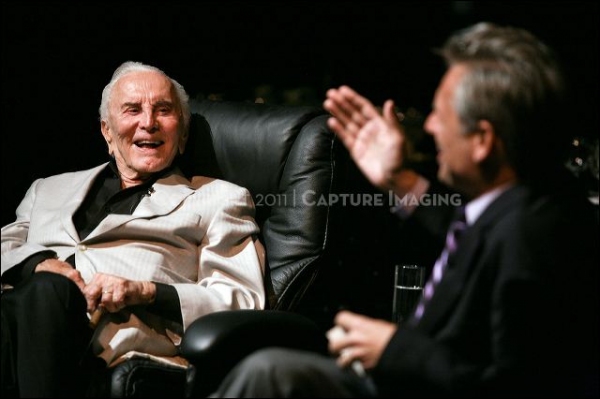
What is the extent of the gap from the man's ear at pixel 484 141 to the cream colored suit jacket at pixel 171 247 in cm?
107

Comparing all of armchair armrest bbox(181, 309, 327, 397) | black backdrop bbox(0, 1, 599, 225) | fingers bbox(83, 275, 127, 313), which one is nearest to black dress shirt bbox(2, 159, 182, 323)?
fingers bbox(83, 275, 127, 313)

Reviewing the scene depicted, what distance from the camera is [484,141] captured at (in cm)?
159

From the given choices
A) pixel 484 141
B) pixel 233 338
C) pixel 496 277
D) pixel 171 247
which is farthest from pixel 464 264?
pixel 171 247

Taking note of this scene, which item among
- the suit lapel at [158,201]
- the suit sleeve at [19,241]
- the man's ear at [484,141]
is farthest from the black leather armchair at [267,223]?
the man's ear at [484,141]

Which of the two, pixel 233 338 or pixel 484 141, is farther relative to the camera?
pixel 233 338

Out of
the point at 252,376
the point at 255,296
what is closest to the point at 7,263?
the point at 255,296

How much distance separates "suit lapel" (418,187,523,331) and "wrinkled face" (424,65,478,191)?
0.27 ft

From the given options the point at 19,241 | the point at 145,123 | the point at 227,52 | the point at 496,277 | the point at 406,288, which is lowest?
the point at 406,288

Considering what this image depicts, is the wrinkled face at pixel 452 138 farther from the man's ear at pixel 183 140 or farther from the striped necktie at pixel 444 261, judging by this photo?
the man's ear at pixel 183 140

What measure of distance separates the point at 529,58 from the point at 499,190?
9.1 inches

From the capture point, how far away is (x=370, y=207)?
13.6 feet

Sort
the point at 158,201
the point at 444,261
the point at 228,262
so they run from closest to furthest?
the point at 444,261 → the point at 228,262 → the point at 158,201

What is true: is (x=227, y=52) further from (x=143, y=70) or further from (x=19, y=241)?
(x=19, y=241)

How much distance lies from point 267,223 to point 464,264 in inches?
49.6
